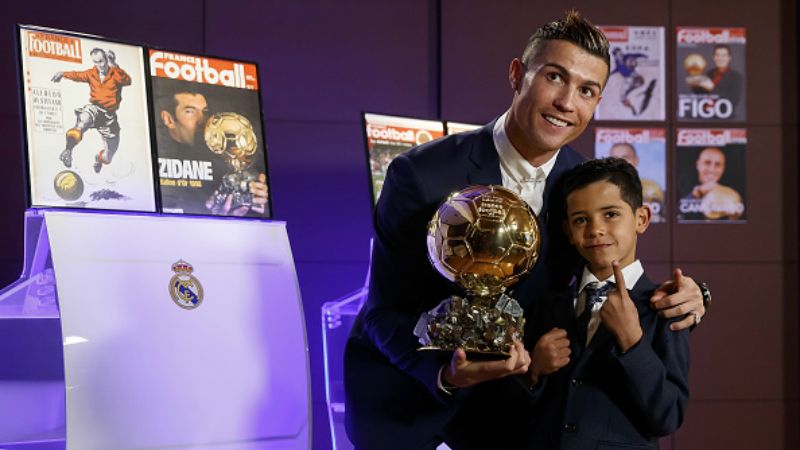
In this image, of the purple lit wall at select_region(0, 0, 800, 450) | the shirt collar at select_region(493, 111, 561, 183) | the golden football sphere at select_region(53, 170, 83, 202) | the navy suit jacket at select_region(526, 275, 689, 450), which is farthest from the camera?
the purple lit wall at select_region(0, 0, 800, 450)

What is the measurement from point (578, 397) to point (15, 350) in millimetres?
1432

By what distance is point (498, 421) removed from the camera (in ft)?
6.65

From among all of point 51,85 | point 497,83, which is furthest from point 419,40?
point 51,85

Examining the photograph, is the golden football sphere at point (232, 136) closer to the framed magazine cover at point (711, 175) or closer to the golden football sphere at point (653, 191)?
the golden football sphere at point (653, 191)

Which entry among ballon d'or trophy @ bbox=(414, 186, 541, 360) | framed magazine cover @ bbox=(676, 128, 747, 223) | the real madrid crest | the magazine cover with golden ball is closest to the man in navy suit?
ballon d'or trophy @ bbox=(414, 186, 541, 360)

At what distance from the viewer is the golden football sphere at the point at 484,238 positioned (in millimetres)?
1668

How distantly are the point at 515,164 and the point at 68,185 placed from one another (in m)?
1.24

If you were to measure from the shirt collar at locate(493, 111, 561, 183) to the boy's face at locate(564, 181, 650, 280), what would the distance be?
0.37 ft

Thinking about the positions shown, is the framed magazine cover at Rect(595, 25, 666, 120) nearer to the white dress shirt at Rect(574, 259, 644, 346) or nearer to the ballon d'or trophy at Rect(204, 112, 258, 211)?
the ballon d'or trophy at Rect(204, 112, 258, 211)

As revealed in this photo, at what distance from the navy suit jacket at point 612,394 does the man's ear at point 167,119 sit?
4.67 ft

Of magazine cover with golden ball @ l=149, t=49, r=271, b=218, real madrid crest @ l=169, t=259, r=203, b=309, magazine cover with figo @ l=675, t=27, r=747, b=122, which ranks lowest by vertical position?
real madrid crest @ l=169, t=259, r=203, b=309

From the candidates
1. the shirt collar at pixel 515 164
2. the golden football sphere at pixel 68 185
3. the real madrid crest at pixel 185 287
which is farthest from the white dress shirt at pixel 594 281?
the golden football sphere at pixel 68 185

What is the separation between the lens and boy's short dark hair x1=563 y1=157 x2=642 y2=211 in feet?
6.19

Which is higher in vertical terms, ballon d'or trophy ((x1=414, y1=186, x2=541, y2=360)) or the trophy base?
ballon d'or trophy ((x1=414, y1=186, x2=541, y2=360))
